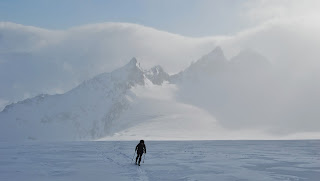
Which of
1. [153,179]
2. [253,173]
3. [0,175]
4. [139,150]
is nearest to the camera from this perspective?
[153,179]

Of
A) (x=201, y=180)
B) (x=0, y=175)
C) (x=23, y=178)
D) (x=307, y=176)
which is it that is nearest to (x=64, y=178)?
(x=23, y=178)

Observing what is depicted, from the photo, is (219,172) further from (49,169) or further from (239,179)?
(49,169)

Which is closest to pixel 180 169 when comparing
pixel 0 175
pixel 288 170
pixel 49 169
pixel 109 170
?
pixel 109 170

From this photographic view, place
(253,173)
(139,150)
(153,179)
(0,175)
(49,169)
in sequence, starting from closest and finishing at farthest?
(153,179) → (0,175) → (253,173) → (49,169) → (139,150)

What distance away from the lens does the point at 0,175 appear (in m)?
26.4

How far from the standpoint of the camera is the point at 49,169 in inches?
1216

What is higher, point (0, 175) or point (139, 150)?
point (139, 150)

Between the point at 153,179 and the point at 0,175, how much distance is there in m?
10.5

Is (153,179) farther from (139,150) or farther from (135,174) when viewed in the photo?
(139,150)

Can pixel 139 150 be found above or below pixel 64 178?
above

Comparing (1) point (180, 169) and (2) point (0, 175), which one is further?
(1) point (180, 169)

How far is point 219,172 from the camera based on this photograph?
96.6ft

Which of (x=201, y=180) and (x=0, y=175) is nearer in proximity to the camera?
(x=201, y=180)

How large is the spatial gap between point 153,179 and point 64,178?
5.91 metres
